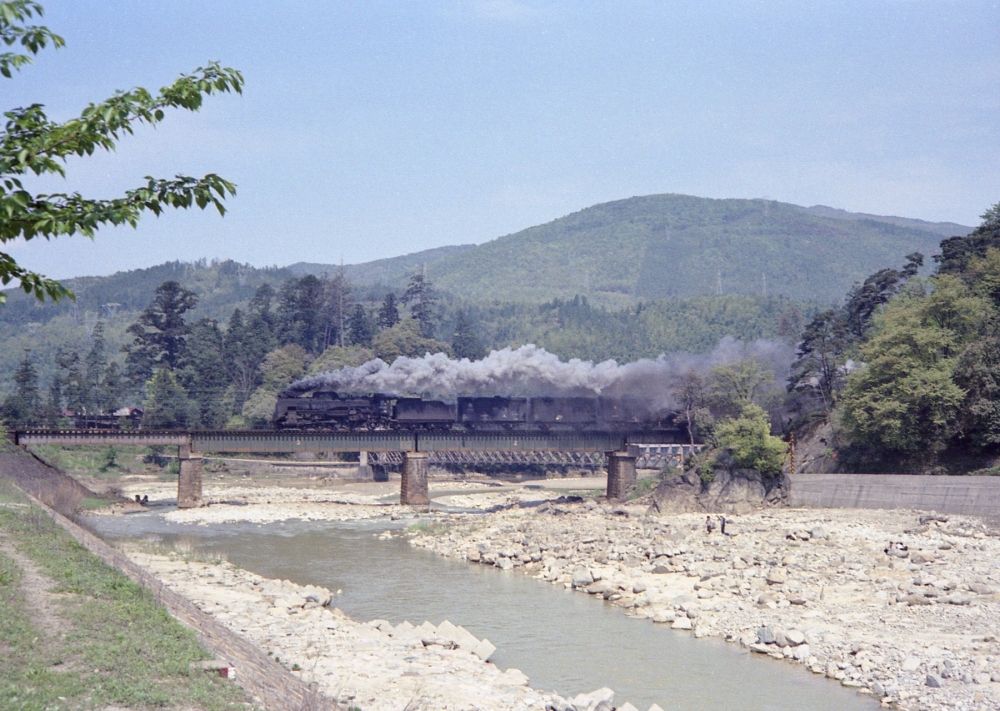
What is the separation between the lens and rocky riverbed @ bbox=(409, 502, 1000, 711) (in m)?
24.1

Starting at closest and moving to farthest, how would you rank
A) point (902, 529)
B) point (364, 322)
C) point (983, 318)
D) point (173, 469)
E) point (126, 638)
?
1. point (126, 638)
2. point (902, 529)
3. point (983, 318)
4. point (173, 469)
5. point (364, 322)

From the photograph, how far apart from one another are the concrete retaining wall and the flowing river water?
65.8 feet

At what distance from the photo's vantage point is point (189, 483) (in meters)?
70.8

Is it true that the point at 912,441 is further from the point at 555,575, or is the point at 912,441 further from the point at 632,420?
the point at 632,420

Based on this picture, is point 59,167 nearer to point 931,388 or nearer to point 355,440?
point 931,388

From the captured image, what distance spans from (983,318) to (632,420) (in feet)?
98.5

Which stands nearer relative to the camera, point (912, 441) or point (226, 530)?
point (912, 441)

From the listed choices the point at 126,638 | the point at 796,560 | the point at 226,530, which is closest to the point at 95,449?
the point at 226,530

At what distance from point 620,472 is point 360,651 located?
5437 centimetres

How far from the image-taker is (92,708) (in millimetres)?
12875

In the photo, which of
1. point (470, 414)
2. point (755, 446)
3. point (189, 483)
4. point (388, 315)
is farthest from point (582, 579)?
point (388, 315)

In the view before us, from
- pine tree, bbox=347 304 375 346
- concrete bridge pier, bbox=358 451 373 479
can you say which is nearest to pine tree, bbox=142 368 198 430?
concrete bridge pier, bbox=358 451 373 479

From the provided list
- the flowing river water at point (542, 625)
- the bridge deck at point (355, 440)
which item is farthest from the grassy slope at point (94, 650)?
the bridge deck at point (355, 440)

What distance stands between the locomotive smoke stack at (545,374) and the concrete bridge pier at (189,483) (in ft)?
35.7
